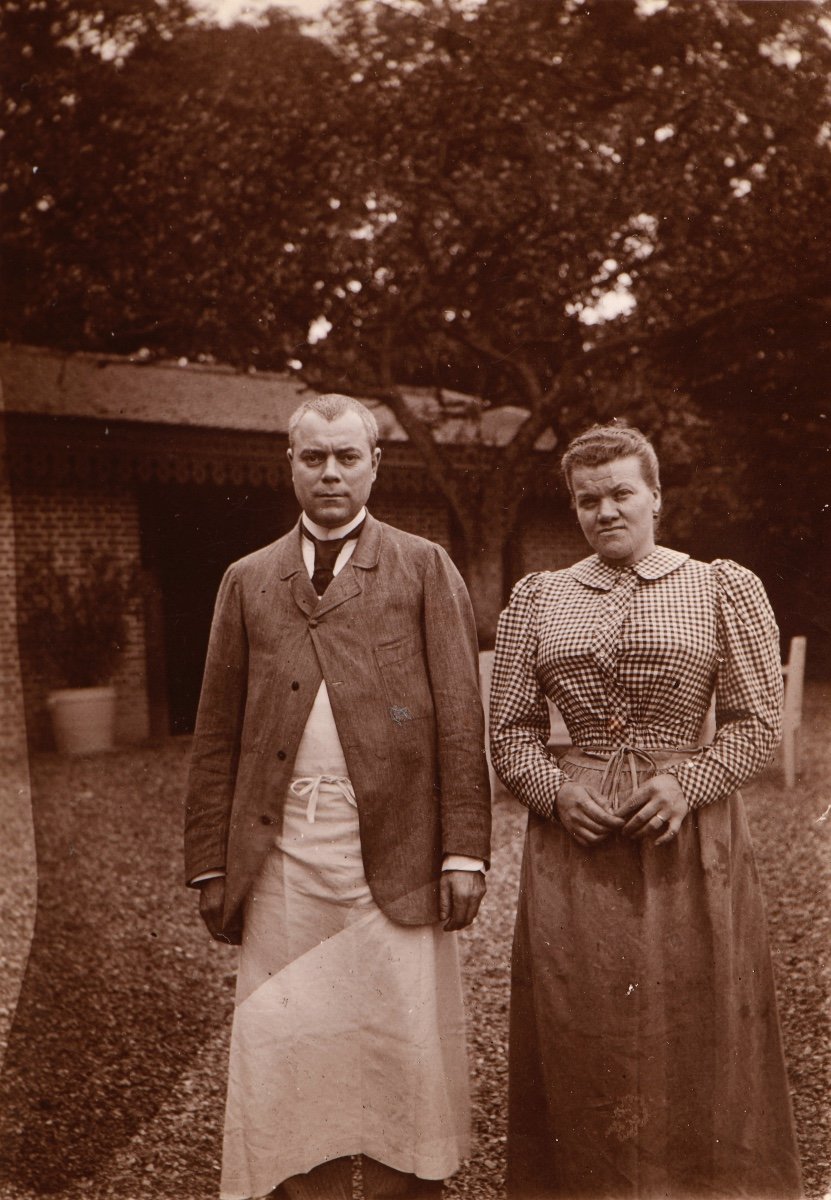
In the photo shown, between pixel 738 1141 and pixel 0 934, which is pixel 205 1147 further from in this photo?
pixel 0 934

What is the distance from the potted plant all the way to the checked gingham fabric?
2.02 m

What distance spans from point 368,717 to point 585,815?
0.59m

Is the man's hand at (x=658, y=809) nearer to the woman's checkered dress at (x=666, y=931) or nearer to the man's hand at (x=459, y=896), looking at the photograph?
the woman's checkered dress at (x=666, y=931)

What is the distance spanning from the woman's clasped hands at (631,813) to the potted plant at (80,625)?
2.14m

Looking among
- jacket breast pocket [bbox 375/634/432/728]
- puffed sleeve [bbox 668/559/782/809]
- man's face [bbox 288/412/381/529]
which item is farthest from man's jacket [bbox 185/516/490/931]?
puffed sleeve [bbox 668/559/782/809]

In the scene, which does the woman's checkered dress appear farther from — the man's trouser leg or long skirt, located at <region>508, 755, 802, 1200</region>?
the man's trouser leg

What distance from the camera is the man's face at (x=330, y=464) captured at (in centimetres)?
247

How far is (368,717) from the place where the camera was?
8.16 ft

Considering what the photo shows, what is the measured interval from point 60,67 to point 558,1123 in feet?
13.7

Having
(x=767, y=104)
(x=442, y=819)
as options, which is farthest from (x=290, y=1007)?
→ (x=767, y=104)

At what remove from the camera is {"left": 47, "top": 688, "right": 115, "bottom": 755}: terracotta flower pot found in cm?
425

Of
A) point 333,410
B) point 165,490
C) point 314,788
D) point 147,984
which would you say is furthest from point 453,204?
point 147,984

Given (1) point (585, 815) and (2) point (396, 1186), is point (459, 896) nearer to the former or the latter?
(1) point (585, 815)

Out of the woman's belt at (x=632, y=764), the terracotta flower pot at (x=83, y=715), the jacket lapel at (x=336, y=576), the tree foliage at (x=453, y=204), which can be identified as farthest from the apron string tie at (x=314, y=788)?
the terracotta flower pot at (x=83, y=715)
